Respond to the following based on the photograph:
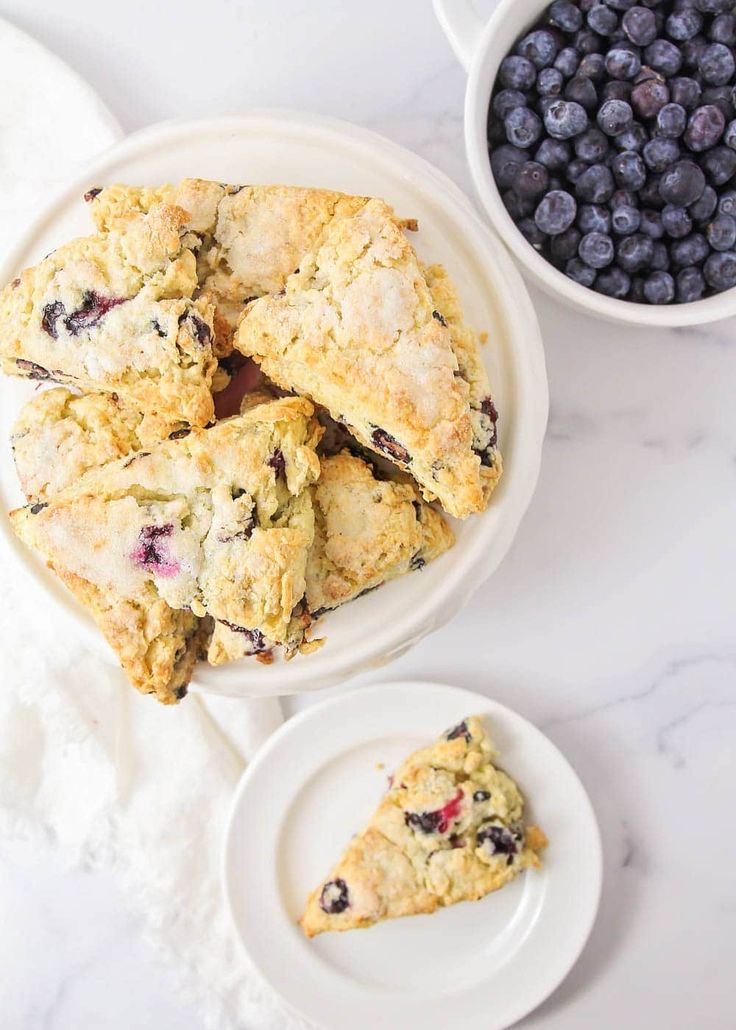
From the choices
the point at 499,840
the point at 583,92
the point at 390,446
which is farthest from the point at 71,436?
the point at 499,840

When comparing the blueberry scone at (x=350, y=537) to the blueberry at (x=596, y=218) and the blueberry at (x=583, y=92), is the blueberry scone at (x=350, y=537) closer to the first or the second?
the blueberry at (x=596, y=218)

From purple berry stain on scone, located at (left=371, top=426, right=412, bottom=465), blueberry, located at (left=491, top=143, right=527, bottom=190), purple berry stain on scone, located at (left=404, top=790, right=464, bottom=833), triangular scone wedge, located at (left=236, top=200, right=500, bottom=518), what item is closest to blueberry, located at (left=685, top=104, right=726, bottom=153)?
blueberry, located at (left=491, top=143, right=527, bottom=190)

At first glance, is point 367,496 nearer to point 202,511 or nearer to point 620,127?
point 202,511

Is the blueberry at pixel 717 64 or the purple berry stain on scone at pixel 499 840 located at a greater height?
the blueberry at pixel 717 64

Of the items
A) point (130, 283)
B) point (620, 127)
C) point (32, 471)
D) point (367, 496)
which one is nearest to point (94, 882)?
point (32, 471)

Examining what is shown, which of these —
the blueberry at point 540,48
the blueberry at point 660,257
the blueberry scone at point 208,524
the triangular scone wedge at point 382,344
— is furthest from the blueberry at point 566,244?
the blueberry scone at point 208,524
